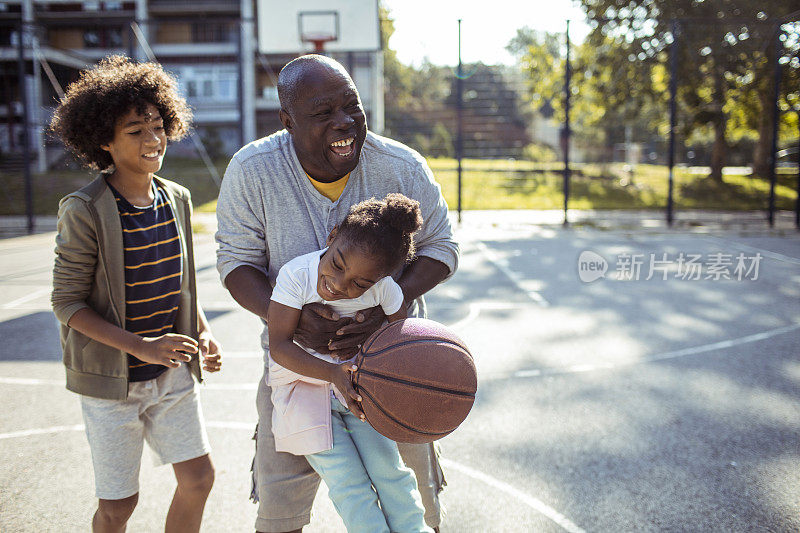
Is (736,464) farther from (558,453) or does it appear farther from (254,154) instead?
(254,154)

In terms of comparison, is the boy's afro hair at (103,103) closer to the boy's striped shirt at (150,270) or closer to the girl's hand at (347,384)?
the boy's striped shirt at (150,270)

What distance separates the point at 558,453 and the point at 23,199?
17428 millimetres

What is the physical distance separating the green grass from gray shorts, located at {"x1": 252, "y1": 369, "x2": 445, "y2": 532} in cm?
1314

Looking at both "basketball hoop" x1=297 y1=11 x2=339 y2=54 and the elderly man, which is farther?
"basketball hoop" x1=297 y1=11 x2=339 y2=54

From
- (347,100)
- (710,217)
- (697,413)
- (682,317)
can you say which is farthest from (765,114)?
(347,100)

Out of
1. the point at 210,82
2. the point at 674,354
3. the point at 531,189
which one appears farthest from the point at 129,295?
the point at 210,82

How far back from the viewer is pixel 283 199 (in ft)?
7.32

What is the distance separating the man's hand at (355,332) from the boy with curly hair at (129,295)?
0.51m

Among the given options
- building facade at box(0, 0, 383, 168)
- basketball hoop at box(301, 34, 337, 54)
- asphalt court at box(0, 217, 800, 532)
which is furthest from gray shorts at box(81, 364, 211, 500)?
building facade at box(0, 0, 383, 168)

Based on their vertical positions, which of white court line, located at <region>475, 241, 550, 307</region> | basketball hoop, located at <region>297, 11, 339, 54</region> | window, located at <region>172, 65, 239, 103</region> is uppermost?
window, located at <region>172, 65, 239, 103</region>

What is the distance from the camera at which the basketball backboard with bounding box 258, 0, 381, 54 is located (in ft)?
43.3

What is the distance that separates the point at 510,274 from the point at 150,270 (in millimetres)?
6646

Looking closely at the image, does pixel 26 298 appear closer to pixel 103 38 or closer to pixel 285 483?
pixel 285 483

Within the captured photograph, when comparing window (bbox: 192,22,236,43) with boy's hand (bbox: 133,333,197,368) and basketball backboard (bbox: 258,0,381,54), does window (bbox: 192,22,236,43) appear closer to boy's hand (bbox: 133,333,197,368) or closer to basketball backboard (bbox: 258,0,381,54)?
basketball backboard (bbox: 258,0,381,54)
